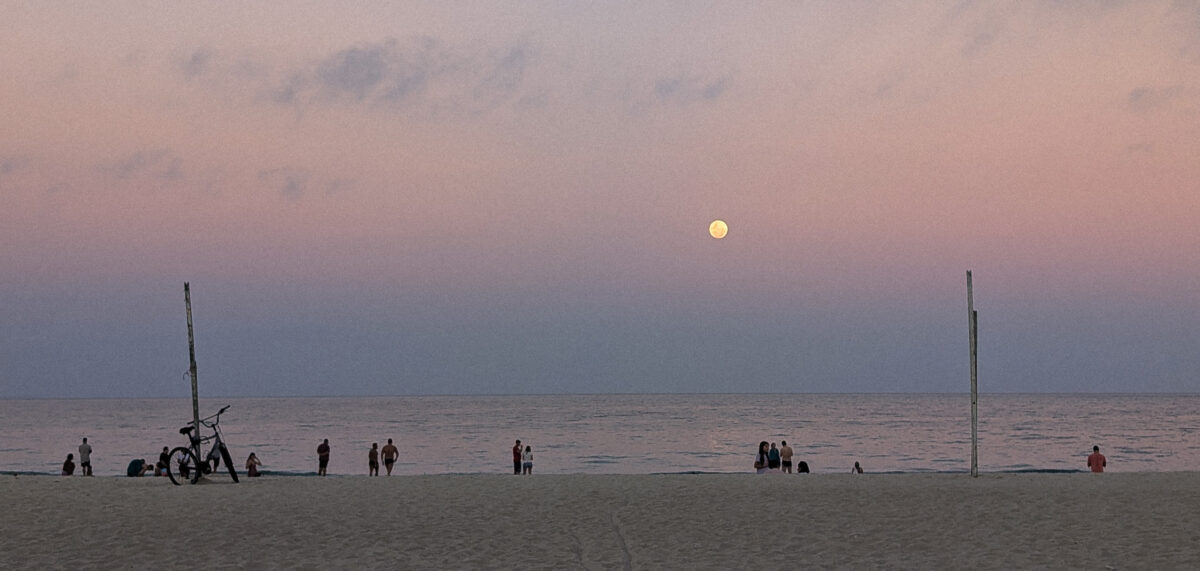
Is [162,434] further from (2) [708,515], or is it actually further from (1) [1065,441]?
(2) [708,515]

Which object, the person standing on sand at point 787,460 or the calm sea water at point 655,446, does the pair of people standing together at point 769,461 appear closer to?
the person standing on sand at point 787,460

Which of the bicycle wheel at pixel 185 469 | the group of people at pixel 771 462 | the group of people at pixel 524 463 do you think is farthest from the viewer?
the group of people at pixel 771 462

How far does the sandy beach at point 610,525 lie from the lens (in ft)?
37.6

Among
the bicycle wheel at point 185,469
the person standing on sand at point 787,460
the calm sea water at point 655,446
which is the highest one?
the bicycle wheel at point 185,469

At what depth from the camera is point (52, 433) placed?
9262 centimetres

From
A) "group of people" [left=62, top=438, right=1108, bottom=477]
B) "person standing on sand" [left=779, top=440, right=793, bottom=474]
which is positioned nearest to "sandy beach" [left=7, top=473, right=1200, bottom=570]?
"group of people" [left=62, top=438, right=1108, bottom=477]

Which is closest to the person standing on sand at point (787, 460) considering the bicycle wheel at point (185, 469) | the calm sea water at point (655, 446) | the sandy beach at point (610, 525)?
the sandy beach at point (610, 525)

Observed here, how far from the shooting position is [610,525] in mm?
14398

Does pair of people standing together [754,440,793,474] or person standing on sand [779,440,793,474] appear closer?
pair of people standing together [754,440,793,474]

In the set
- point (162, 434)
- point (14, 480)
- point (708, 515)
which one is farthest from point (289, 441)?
point (708, 515)

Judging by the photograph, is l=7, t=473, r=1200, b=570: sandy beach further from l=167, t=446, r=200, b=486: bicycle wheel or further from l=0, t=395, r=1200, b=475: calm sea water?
l=0, t=395, r=1200, b=475: calm sea water

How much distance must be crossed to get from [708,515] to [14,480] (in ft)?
52.3

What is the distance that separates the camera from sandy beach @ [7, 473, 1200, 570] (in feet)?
37.6

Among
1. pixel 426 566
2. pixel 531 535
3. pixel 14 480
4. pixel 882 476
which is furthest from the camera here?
pixel 882 476
